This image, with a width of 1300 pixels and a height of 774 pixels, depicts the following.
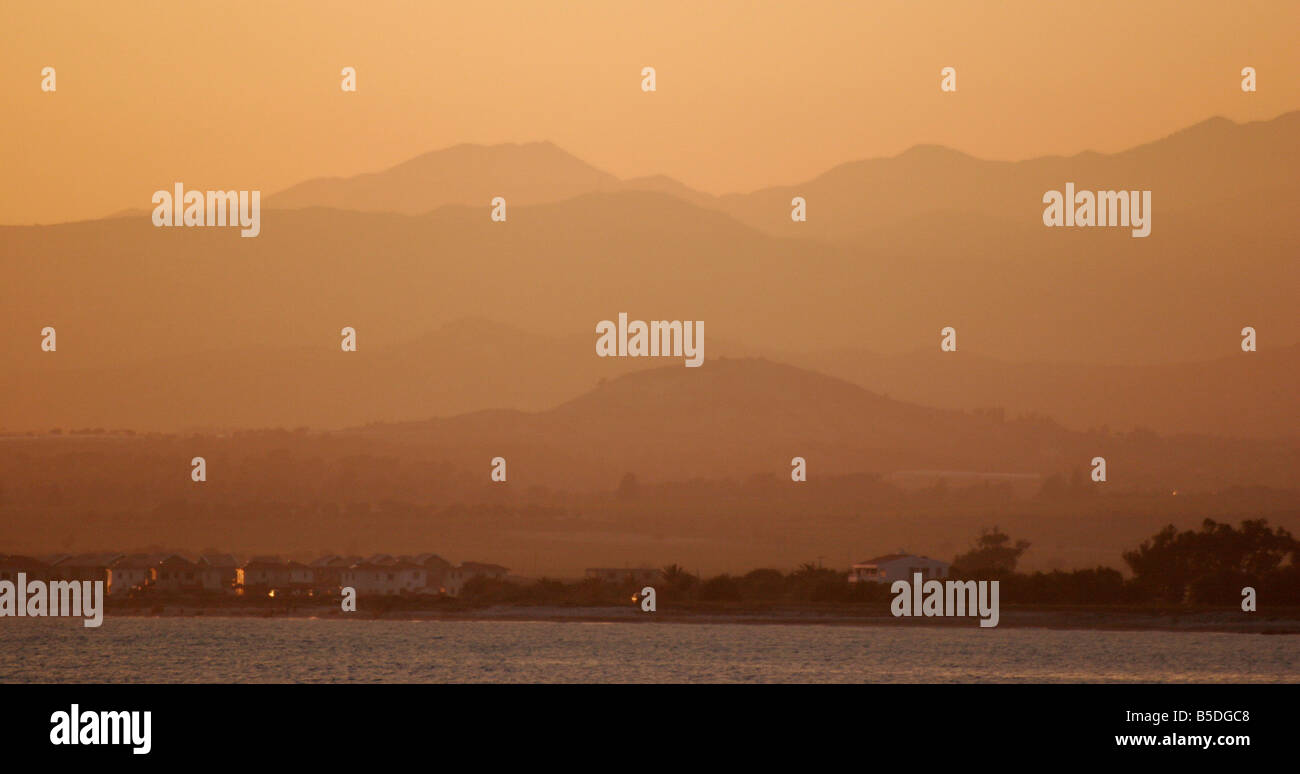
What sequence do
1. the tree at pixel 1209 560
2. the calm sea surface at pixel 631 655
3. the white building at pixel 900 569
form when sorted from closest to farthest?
the calm sea surface at pixel 631 655 < the tree at pixel 1209 560 < the white building at pixel 900 569

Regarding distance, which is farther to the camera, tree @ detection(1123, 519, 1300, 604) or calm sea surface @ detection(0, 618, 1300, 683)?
tree @ detection(1123, 519, 1300, 604)

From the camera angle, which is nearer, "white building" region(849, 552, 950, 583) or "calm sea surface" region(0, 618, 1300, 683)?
"calm sea surface" region(0, 618, 1300, 683)

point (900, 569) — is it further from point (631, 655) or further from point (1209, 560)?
point (631, 655)

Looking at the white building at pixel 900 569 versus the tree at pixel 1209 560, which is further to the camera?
the white building at pixel 900 569

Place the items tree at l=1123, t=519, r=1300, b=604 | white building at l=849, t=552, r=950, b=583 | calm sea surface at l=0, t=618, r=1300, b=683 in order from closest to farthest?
calm sea surface at l=0, t=618, r=1300, b=683 → tree at l=1123, t=519, r=1300, b=604 → white building at l=849, t=552, r=950, b=583

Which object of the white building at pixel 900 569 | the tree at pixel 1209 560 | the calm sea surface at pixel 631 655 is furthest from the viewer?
the white building at pixel 900 569

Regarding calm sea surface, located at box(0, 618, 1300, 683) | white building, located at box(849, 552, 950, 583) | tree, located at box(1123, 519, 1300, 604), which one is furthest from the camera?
white building, located at box(849, 552, 950, 583)
